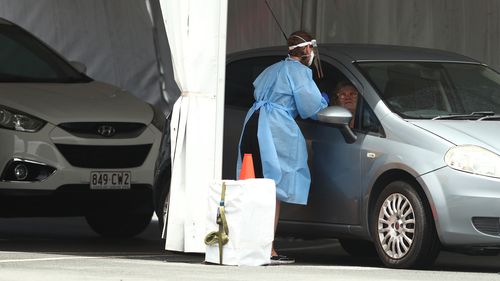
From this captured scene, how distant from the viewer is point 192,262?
32.6 ft

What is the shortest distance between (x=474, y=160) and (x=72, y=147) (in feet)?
11.8

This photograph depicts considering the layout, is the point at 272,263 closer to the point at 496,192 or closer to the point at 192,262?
the point at 192,262

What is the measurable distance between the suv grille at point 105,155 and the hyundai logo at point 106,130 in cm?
12

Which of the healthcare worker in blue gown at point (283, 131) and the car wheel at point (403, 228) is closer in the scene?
the car wheel at point (403, 228)

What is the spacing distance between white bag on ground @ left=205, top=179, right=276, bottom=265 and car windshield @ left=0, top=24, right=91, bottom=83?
3157mm

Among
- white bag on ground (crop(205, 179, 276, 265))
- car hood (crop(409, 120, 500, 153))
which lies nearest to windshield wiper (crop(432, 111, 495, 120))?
car hood (crop(409, 120, 500, 153))

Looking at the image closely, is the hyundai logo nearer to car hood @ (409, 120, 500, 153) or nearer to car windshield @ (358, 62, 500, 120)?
car windshield @ (358, 62, 500, 120)

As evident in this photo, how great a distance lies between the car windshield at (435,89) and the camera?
979 centimetres

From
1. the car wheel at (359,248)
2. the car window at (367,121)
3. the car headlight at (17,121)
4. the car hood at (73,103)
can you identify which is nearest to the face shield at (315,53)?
the car window at (367,121)

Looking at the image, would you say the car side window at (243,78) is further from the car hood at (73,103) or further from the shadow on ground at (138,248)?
the shadow on ground at (138,248)

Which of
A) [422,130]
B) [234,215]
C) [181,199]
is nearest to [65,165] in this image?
[181,199]

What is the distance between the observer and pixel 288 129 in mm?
9797

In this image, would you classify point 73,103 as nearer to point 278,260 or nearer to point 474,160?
point 278,260

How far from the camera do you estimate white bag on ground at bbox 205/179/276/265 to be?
9.24 meters
